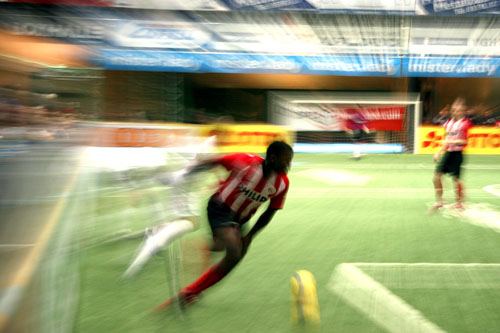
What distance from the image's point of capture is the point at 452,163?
8008mm

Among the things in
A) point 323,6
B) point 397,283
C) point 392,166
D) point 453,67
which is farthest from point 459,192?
point 453,67

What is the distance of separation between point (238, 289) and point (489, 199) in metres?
6.88

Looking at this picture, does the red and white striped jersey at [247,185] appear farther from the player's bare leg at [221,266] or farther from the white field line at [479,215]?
the white field line at [479,215]

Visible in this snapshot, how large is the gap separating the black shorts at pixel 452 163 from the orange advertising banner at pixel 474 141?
32.4ft

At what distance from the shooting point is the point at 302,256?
18.3 ft

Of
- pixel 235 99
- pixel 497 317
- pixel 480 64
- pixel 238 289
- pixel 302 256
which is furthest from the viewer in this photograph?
pixel 235 99

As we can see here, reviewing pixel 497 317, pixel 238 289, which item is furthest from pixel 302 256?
pixel 497 317

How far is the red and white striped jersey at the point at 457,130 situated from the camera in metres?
7.81

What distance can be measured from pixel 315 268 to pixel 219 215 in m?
1.64

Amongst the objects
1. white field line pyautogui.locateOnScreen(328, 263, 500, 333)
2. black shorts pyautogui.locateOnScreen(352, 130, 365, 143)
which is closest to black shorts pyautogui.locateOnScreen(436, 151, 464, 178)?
white field line pyautogui.locateOnScreen(328, 263, 500, 333)

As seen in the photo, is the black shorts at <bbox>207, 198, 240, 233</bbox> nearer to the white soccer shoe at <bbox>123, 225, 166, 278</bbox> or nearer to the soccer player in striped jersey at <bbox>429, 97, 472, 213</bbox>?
the white soccer shoe at <bbox>123, 225, 166, 278</bbox>

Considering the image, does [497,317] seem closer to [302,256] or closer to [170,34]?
[302,256]

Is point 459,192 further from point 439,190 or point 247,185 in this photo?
point 247,185

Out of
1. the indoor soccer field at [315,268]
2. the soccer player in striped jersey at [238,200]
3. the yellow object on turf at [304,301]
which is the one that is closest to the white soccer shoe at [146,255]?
the indoor soccer field at [315,268]
